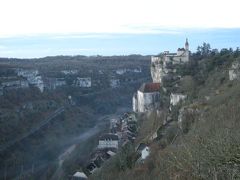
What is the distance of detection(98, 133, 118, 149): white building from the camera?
112 ft

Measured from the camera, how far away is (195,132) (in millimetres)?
16109

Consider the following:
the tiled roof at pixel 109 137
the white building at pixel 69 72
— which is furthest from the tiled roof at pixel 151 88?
the white building at pixel 69 72

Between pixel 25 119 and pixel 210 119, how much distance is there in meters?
27.7

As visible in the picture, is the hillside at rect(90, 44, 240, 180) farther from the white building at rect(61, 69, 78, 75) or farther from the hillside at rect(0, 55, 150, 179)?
the white building at rect(61, 69, 78, 75)

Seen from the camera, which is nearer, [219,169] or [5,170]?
[219,169]

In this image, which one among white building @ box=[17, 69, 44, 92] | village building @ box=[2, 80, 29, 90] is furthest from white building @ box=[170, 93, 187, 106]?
white building @ box=[17, 69, 44, 92]

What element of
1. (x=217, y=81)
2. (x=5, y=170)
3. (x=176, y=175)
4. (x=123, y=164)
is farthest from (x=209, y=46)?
(x=176, y=175)

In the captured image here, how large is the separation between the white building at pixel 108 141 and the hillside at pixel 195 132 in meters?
1.92

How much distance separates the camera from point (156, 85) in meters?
41.5

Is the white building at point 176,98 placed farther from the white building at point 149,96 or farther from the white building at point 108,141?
the white building at point 149,96

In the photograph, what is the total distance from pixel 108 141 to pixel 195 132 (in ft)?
61.8

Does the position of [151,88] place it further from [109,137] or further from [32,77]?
[32,77]

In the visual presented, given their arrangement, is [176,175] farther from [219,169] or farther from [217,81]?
[217,81]

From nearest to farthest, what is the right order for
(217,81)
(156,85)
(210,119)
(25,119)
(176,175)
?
1. (176,175)
2. (210,119)
3. (217,81)
4. (156,85)
5. (25,119)
